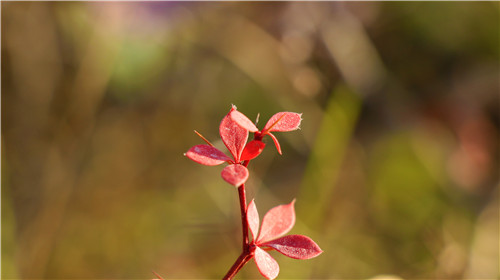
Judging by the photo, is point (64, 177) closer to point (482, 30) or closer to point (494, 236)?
point (494, 236)

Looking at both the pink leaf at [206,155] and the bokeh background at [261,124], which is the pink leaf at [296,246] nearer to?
the pink leaf at [206,155]

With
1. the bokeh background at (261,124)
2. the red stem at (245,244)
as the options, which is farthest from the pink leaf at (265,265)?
the bokeh background at (261,124)

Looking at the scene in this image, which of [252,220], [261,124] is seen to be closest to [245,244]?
[252,220]

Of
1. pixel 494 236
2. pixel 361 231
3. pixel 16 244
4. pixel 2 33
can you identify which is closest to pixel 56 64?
pixel 2 33

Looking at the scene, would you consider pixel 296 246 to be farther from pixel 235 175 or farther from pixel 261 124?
pixel 261 124

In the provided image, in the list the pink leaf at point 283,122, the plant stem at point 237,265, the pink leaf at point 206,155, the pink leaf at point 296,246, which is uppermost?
the pink leaf at point 283,122

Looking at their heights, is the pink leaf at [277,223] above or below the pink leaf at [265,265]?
above
